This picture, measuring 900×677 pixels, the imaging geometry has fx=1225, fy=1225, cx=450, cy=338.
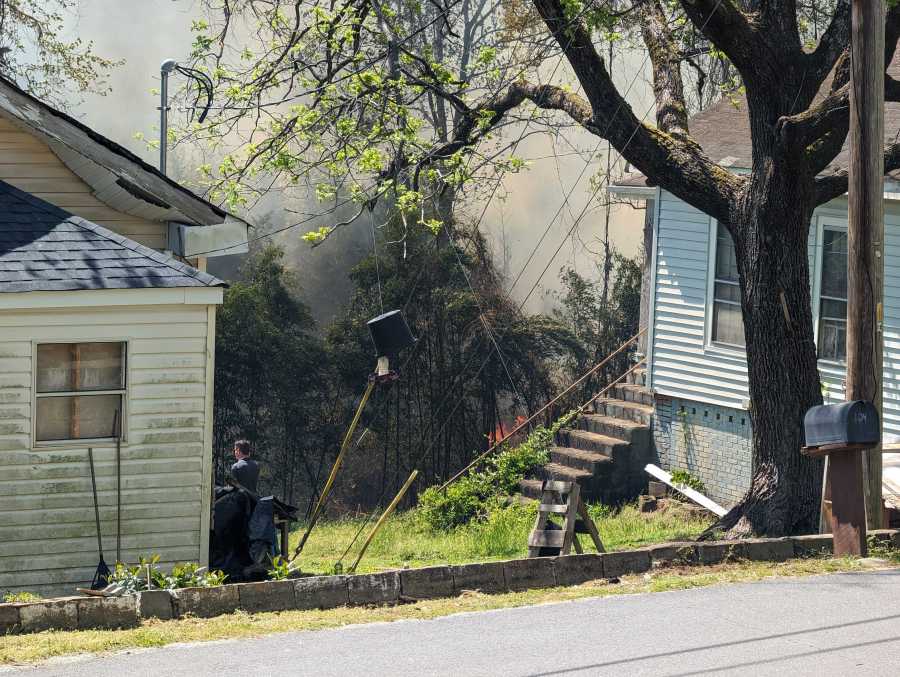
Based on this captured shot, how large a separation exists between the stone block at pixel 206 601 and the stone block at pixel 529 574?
2.08 metres

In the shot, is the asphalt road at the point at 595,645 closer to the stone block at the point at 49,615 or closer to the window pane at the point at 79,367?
the stone block at the point at 49,615

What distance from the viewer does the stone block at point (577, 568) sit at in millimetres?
9375

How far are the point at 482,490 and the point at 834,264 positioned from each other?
20.2 ft

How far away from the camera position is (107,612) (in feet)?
25.8

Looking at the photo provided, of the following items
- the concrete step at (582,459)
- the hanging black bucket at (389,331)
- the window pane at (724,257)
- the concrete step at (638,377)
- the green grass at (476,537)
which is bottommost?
the green grass at (476,537)

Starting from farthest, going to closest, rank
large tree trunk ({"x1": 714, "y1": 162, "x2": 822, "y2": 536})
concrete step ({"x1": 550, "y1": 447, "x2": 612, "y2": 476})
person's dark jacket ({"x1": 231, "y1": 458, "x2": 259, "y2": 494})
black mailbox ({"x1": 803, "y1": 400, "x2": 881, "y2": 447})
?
concrete step ({"x1": 550, "y1": 447, "x2": 612, "y2": 476}), person's dark jacket ({"x1": 231, "y1": 458, "x2": 259, "y2": 494}), large tree trunk ({"x1": 714, "y1": 162, "x2": 822, "y2": 536}), black mailbox ({"x1": 803, "y1": 400, "x2": 881, "y2": 447})

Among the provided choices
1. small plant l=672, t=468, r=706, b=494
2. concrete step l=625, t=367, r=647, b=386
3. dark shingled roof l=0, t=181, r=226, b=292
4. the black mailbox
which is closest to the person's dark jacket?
dark shingled roof l=0, t=181, r=226, b=292

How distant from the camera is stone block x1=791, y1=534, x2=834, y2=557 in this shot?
10128 millimetres

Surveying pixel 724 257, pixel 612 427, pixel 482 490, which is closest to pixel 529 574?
pixel 482 490

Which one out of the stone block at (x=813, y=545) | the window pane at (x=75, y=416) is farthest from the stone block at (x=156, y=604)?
the stone block at (x=813, y=545)

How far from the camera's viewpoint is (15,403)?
10594 mm

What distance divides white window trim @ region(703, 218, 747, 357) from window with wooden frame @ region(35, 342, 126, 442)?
9830 millimetres

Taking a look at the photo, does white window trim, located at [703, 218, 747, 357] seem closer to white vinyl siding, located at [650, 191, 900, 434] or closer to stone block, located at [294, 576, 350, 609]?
white vinyl siding, located at [650, 191, 900, 434]

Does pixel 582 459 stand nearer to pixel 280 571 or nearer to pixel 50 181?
pixel 280 571
